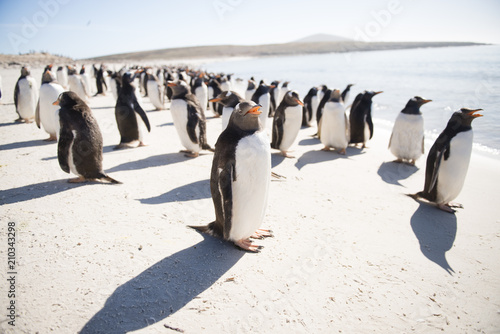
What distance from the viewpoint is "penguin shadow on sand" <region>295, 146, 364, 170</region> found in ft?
21.3

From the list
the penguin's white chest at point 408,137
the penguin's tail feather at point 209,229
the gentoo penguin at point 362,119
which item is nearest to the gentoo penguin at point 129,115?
the penguin's tail feather at point 209,229

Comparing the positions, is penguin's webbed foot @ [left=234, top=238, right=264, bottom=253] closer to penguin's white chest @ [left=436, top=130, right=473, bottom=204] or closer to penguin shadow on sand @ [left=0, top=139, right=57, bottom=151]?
penguin's white chest @ [left=436, top=130, right=473, bottom=204]

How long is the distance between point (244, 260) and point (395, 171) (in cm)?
443

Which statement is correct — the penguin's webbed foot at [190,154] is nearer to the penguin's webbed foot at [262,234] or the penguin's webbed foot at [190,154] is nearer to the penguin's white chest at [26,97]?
the penguin's webbed foot at [262,234]

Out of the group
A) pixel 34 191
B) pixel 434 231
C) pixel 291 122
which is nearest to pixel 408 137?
pixel 291 122

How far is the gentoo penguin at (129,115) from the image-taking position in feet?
21.7

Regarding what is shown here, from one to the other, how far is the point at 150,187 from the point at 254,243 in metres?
2.09

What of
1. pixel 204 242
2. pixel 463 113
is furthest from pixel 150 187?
pixel 463 113

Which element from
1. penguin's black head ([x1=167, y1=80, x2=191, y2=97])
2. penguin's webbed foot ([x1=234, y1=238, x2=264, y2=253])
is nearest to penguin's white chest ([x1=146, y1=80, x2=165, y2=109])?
penguin's black head ([x1=167, y1=80, x2=191, y2=97])

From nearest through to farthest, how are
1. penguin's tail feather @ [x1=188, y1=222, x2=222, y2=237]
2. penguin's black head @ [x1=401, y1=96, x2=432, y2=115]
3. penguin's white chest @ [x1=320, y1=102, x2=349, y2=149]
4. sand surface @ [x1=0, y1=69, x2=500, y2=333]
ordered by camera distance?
sand surface @ [x1=0, y1=69, x2=500, y2=333], penguin's tail feather @ [x1=188, y1=222, x2=222, y2=237], penguin's black head @ [x1=401, y1=96, x2=432, y2=115], penguin's white chest @ [x1=320, y1=102, x2=349, y2=149]

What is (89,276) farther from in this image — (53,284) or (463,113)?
(463,113)

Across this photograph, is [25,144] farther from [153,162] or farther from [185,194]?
[185,194]

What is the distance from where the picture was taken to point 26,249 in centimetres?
286

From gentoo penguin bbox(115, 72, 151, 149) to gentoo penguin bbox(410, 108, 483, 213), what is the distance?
5440mm
